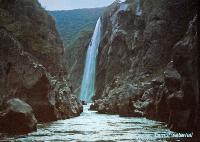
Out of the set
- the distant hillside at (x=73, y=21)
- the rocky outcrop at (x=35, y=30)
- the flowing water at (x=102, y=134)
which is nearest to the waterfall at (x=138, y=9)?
the rocky outcrop at (x=35, y=30)

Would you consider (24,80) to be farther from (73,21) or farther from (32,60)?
(73,21)

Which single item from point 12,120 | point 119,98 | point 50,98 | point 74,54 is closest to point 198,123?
point 12,120

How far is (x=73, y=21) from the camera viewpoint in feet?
507

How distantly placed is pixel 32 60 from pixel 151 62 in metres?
28.7

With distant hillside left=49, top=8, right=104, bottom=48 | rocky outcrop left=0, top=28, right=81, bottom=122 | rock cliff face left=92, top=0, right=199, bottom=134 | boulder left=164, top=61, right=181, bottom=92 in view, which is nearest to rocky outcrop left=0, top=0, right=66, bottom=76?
rocky outcrop left=0, top=28, right=81, bottom=122

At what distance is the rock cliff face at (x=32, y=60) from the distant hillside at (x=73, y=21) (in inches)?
3502

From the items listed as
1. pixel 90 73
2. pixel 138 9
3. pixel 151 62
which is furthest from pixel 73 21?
pixel 151 62

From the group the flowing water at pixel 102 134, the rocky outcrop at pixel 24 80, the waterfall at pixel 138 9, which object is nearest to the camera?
the flowing water at pixel 102 134

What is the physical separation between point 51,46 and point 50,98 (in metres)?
17.1

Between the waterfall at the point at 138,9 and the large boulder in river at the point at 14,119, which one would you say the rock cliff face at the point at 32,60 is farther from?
the waterfall at the point at 138,9

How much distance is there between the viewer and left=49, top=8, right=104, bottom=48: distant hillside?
146000 millimetres

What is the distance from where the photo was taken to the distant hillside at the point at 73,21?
14600 cm

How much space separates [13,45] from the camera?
111 ft

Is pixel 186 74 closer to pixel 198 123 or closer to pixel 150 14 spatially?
pixel 198 123
